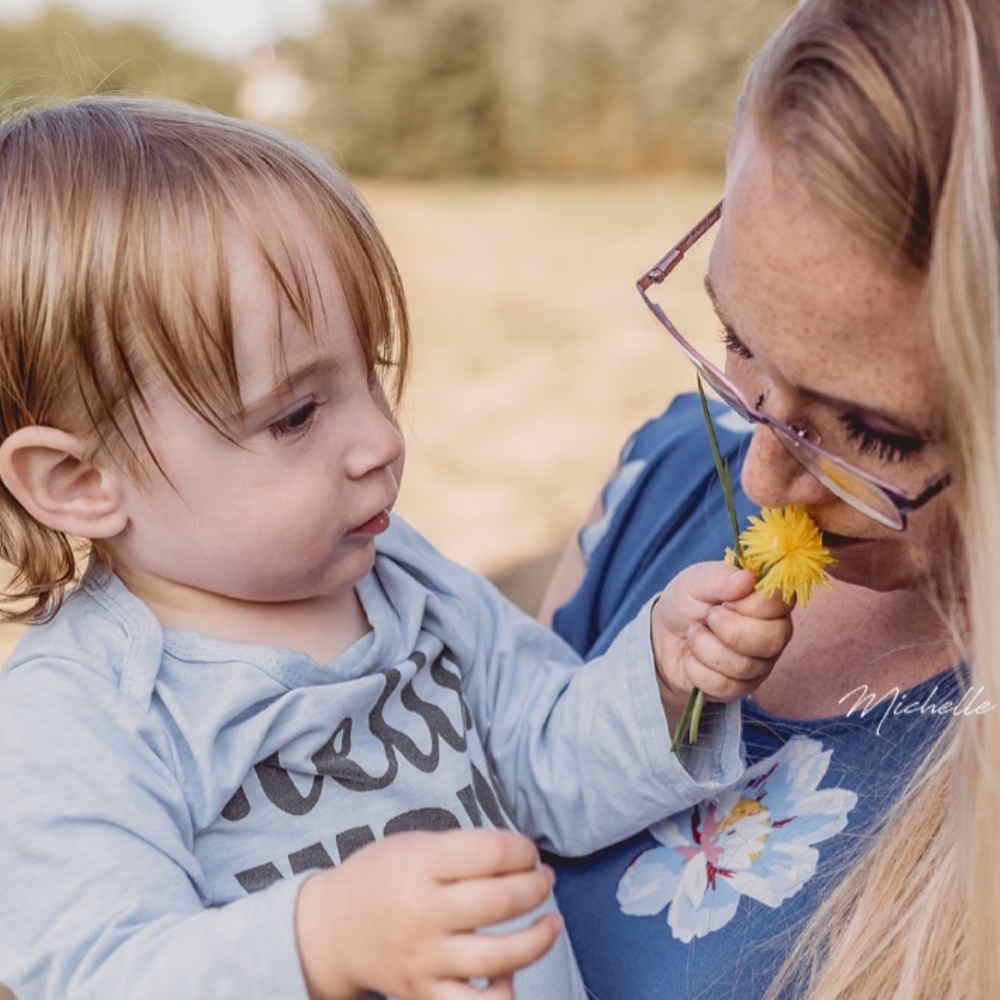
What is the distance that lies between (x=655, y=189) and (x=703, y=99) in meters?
1.16

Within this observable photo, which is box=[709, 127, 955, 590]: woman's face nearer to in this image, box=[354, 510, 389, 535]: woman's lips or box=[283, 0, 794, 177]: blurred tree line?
box=[354, 510, 389, 535]: woman's lips

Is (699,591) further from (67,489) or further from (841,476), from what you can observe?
(67,489)

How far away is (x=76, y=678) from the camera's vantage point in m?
1.50

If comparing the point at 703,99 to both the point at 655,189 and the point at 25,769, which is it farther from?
the point at 25,769

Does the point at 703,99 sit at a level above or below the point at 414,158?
above

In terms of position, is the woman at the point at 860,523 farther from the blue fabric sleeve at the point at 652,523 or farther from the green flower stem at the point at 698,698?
the blue fabric sleeve at the point at 652,523

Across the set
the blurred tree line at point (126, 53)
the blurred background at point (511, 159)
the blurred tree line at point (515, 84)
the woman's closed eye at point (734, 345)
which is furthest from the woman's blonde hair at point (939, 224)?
the blurred tree line at point (515, 84)

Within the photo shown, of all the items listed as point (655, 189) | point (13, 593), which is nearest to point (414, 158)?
point (655, 189)

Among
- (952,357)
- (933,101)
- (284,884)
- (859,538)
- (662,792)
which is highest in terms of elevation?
(933,101)

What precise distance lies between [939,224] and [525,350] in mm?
7731

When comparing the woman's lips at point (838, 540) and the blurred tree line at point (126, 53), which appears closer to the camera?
the woman's lips at point (838, 540)

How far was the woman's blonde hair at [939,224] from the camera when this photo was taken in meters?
1.14

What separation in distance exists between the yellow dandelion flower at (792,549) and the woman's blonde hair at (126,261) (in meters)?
0.60

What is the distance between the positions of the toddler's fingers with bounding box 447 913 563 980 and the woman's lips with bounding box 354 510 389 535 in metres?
0.64
